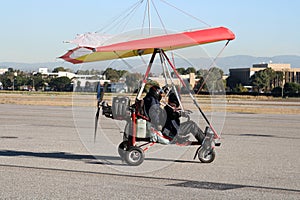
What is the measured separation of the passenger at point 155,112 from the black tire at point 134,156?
363 mm

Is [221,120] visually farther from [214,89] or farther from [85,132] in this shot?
[85,132]

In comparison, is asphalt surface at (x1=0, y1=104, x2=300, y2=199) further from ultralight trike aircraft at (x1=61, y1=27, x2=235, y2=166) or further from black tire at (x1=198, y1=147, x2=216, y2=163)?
ultralight trike aircraft at (x1=61, y1=27, x2=235, y2=166)

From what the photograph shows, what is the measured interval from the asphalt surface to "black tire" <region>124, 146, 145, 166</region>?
0.44ft

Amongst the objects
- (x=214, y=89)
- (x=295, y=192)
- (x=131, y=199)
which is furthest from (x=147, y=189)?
(x=214, y=89)

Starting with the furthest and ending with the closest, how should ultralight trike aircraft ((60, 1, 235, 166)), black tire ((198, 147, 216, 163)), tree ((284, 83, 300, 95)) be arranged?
tree ((284, 83, 300, 95)) → black tire ((198, 147, 216, 163)) → ultralight trike aircraft ((60, 1, 235, 166))

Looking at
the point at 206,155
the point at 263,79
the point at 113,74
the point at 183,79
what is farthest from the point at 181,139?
the point at 263,79

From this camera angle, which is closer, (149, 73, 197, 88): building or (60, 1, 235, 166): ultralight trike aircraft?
(60, 1, 235, 166): ultralight trike aircraft

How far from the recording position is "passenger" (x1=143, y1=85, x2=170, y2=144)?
10.5 m

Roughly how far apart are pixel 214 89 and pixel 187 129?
3.03 feet

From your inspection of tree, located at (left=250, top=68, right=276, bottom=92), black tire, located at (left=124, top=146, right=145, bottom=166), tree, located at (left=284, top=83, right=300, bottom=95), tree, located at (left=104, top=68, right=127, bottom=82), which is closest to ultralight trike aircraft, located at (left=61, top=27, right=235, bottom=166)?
black tire, located at (left=124, top=146, right=145, bottom=166)

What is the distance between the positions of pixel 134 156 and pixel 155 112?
912 millimetres

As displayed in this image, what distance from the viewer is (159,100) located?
35.1 ft

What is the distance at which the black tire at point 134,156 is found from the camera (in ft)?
34.4

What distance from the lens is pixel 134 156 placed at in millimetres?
10547
